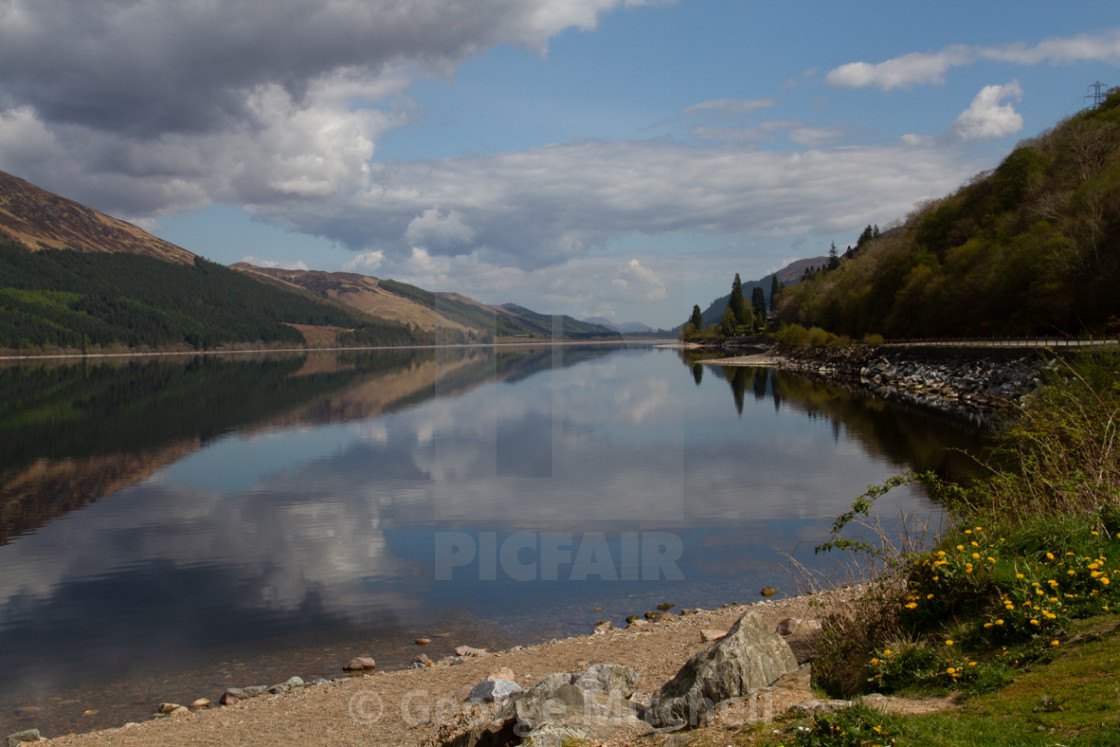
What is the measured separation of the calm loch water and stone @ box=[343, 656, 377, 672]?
43 cm

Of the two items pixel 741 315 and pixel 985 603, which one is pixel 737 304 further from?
pixel 985 603

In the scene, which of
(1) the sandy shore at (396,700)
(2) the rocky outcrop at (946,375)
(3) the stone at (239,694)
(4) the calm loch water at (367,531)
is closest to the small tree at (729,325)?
(2) the rocky outcrop at (946,375)

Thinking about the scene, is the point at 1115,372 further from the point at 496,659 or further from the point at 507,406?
the point at 507,406

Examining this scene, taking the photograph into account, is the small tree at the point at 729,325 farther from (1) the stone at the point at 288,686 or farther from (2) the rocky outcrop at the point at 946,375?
(1) the stone at the point at 288,686

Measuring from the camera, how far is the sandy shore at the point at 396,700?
29.9ft

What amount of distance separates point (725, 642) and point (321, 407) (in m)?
54.0

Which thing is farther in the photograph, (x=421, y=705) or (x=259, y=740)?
(x=421, y=705)

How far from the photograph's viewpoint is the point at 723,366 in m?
111

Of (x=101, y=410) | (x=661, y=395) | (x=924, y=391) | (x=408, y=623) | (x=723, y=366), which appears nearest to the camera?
(x=408, y=623)

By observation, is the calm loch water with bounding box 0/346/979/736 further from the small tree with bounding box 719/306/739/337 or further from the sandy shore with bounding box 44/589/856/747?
the small tree with bounding box 719/306/739/337

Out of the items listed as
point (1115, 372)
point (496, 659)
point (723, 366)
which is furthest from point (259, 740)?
point (723, 366)

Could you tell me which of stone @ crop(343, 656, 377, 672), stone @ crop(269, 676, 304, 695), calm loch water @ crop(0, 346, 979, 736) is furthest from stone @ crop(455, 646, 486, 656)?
stone @ crop(269, 676, 304, 695)

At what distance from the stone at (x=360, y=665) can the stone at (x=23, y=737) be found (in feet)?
13.7

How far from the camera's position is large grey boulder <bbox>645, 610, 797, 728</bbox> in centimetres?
698
